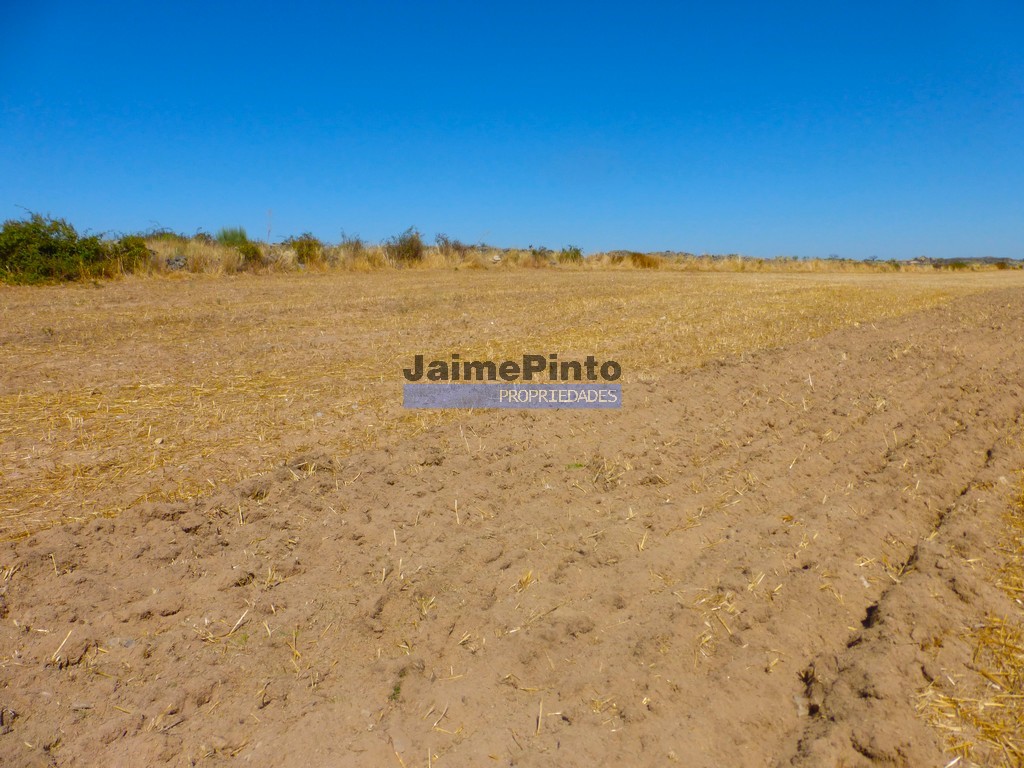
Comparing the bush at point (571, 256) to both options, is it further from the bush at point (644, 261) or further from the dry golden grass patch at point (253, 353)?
the dry golden grass patch at point (253, 353)

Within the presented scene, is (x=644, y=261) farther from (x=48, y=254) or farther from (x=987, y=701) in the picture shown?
(x=987, y=701)

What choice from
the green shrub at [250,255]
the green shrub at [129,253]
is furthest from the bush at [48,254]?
the green shrub at [250,255]

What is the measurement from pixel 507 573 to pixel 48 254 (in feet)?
45.4

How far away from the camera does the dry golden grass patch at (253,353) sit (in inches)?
151

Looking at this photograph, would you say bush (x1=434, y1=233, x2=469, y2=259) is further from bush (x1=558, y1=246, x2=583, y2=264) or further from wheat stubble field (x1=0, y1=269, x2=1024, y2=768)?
wheat stubble field (x1=0, y1=269, x2=1024, y2=768)

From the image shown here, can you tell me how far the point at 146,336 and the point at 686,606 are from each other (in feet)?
23.2

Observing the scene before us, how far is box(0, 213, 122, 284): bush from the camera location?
39.2 ft

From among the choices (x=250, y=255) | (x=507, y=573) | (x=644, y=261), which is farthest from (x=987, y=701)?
(x=644, y=261)

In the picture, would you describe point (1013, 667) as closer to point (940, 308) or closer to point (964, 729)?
point (964, 729)

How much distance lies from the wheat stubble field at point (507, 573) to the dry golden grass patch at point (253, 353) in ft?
0.16

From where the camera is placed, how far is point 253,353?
6715mm

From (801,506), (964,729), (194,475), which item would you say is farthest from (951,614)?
(194,475)

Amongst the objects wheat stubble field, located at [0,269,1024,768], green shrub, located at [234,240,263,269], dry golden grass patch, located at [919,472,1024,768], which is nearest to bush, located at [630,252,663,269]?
green shrub, located at [234,240,263,269]

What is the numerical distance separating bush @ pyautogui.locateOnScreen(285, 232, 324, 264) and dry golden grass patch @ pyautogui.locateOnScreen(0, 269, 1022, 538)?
12.5 ft
